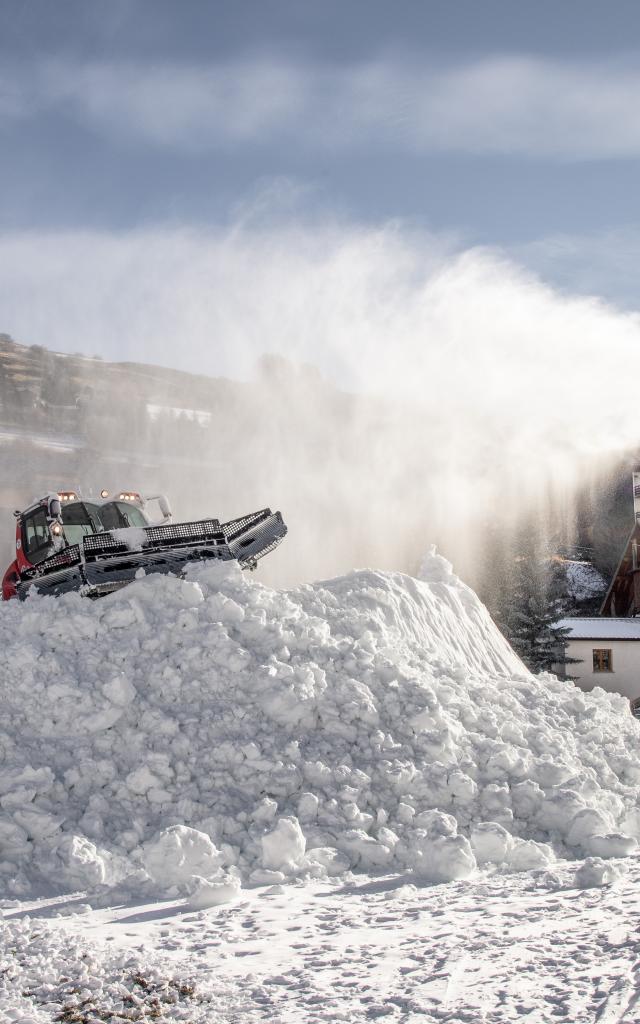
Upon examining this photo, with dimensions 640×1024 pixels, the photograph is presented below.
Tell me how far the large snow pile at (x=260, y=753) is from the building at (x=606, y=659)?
18686 millimetres

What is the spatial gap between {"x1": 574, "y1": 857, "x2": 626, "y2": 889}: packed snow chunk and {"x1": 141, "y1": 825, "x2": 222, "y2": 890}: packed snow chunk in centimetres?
327

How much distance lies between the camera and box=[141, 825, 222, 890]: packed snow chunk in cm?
794

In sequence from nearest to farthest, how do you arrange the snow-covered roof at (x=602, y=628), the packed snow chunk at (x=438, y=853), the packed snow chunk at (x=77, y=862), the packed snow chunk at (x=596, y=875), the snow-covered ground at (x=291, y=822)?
the snow-covered ground at (x=291, y=822) → the packed snow chunk at (x=77, y=862) → the packed snow chunk at (x=596, y=875) → the packed snow chunk at (x=438, y=853) → the snow-covered roof at (x=602, y=628)

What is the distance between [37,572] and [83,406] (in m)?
42.4

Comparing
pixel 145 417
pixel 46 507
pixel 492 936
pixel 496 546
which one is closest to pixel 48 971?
pixel 492 936

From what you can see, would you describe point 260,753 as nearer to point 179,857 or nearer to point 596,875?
point 179,857

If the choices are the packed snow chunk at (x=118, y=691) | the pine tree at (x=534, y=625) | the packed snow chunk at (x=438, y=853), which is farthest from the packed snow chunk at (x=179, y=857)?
the pine tree at (x=534, y=625)

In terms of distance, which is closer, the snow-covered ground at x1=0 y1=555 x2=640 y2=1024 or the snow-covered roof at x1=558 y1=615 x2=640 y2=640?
the snow-covered ground at x1=0 y1=555 x2=640 y2=1024

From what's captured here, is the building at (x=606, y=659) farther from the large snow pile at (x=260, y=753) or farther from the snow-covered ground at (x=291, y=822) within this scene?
the large snow pile at (x=260, y=753)

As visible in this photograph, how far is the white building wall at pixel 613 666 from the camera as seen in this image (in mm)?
31125

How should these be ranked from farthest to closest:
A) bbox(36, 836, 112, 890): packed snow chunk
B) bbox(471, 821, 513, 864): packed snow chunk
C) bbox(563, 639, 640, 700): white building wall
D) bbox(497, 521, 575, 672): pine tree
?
bbox(563, 639, 640, 700): white building wall → bbox(497, 521, 575, 672): pine tree → bbox(471, 821, 513, 864): packed snow chunk → bbox(36, 836, 112, 890): packed snow chunk

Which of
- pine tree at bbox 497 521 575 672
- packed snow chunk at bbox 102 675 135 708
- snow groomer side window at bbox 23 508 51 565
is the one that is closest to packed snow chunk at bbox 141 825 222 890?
packed snow chunk at bbox 102 675 135 708

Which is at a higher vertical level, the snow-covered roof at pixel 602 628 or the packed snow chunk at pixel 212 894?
the snow-covered roof at pixel 602 628

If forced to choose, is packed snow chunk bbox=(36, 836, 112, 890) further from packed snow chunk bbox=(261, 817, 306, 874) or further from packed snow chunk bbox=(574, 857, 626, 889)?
packed snow chunk bbox=(574, 857, 626, 889)
